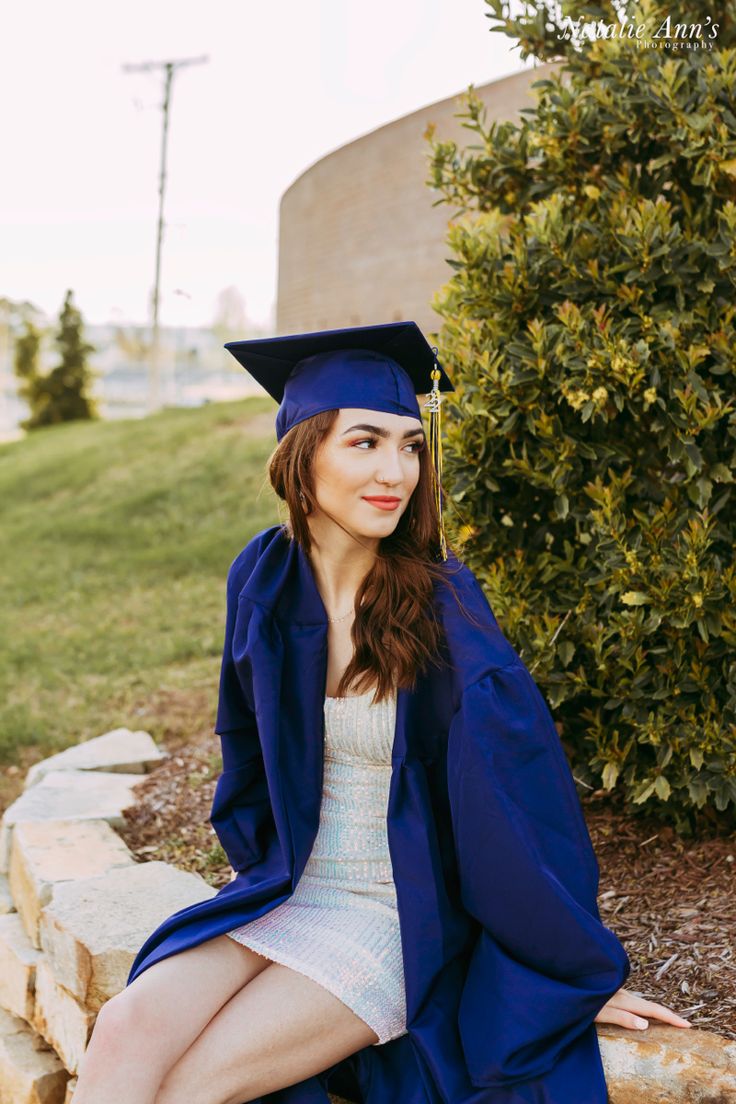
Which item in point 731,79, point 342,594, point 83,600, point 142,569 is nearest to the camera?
point 342,594

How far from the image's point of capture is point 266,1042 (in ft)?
6.60

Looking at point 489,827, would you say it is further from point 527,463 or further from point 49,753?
point 49,753

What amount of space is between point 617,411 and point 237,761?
129cm

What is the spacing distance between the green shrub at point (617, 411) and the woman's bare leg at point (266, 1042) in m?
1.14

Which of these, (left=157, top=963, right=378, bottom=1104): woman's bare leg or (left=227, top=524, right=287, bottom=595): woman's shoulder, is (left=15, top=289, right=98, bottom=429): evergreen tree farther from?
(left=157, top=963, right=378, bottom=1104): woman's bare leg

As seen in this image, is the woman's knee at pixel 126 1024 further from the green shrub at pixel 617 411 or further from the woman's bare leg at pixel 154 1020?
the green shrub at pixel 617 411

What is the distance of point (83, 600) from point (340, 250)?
620cm

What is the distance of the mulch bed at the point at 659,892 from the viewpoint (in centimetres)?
241

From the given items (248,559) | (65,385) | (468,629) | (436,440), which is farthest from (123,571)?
(65,385)

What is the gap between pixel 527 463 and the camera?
2.87 m

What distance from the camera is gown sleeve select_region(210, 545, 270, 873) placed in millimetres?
2502

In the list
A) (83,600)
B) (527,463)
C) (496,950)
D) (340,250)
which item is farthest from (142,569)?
(496,950)

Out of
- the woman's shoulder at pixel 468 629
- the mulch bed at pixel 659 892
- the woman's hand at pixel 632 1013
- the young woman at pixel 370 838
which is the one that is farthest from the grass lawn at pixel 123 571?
the woman's hand at pixel 632 1013

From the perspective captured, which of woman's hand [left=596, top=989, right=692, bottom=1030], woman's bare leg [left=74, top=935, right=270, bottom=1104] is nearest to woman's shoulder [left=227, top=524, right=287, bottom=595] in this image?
woman's bare leg [left=74, top=935, right=270, bottom=1104]
